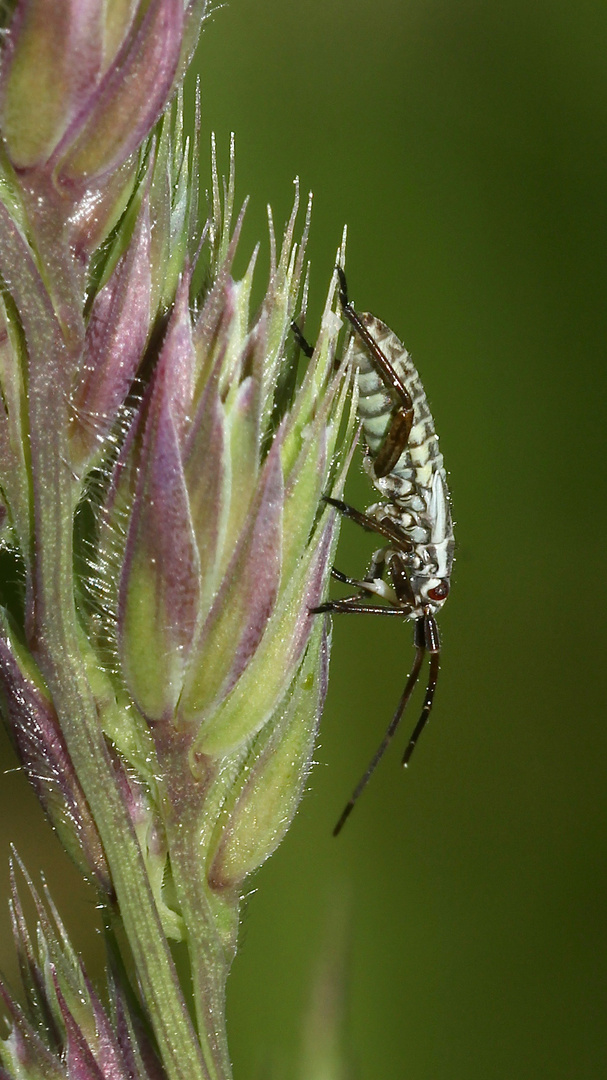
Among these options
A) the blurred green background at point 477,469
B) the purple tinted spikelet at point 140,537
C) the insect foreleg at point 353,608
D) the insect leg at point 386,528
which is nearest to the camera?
the purple tinted spikelet at point 140,537

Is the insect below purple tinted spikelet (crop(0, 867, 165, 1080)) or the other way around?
the other way around

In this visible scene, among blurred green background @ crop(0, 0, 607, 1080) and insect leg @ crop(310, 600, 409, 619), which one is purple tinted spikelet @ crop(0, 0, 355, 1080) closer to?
insect leg @ crop(310, 600, 409, 619)

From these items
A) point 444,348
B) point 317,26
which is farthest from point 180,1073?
point 317,26

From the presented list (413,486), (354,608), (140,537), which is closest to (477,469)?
(413,486)

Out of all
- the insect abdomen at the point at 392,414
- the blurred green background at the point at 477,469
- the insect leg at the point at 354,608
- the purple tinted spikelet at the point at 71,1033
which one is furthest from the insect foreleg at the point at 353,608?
the blurred green background at the point at 477,469

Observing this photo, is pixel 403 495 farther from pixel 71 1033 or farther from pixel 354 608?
pixel 71 1033

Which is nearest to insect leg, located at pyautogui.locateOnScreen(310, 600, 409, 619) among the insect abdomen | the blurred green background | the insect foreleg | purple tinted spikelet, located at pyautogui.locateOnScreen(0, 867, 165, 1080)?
the insect foreleg

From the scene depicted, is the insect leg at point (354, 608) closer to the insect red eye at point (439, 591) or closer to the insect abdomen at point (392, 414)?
the insect red eye at point (439, 591)
